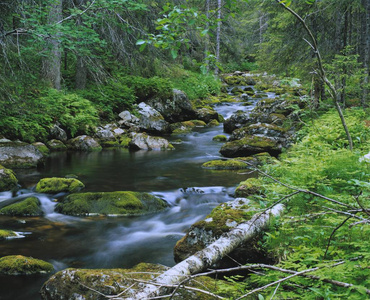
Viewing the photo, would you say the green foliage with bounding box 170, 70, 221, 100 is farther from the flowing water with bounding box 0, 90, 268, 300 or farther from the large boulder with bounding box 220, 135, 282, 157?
the flowing water with bounding box 0, 90, 268, 300

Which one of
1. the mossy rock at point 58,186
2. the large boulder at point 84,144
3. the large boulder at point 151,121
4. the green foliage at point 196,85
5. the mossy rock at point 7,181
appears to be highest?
the green foliage at point 196,85

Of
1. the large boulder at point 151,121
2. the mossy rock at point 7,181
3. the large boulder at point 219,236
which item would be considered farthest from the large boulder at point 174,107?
the large boulder at point 219,236

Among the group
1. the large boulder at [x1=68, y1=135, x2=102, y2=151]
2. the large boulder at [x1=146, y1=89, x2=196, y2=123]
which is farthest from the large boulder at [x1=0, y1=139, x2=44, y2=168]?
the large boulder at [x1=146, y1=89, x2=196, y2=123]

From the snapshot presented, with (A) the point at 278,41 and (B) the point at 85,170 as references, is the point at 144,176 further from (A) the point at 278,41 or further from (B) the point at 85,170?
(A) the point at 278,41

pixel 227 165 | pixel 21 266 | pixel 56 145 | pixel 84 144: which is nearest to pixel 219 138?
pixel 227 165

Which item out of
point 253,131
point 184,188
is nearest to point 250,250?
point 184,188

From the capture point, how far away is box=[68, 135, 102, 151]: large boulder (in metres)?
13.3

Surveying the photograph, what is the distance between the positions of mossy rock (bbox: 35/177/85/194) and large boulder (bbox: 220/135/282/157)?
5908 mm

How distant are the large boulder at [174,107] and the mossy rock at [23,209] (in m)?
12.6

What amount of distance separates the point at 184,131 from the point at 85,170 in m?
8.49

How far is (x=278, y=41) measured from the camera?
40.0 feet

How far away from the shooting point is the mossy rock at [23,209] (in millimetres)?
6332

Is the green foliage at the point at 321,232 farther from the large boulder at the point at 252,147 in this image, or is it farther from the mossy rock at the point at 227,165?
the large boulder at the point at 252,147

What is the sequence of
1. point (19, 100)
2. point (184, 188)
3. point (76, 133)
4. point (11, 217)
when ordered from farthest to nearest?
1. point (76, 133)
2. point (19, 100)
3. point (184, 188)
4. point (11, 217)
